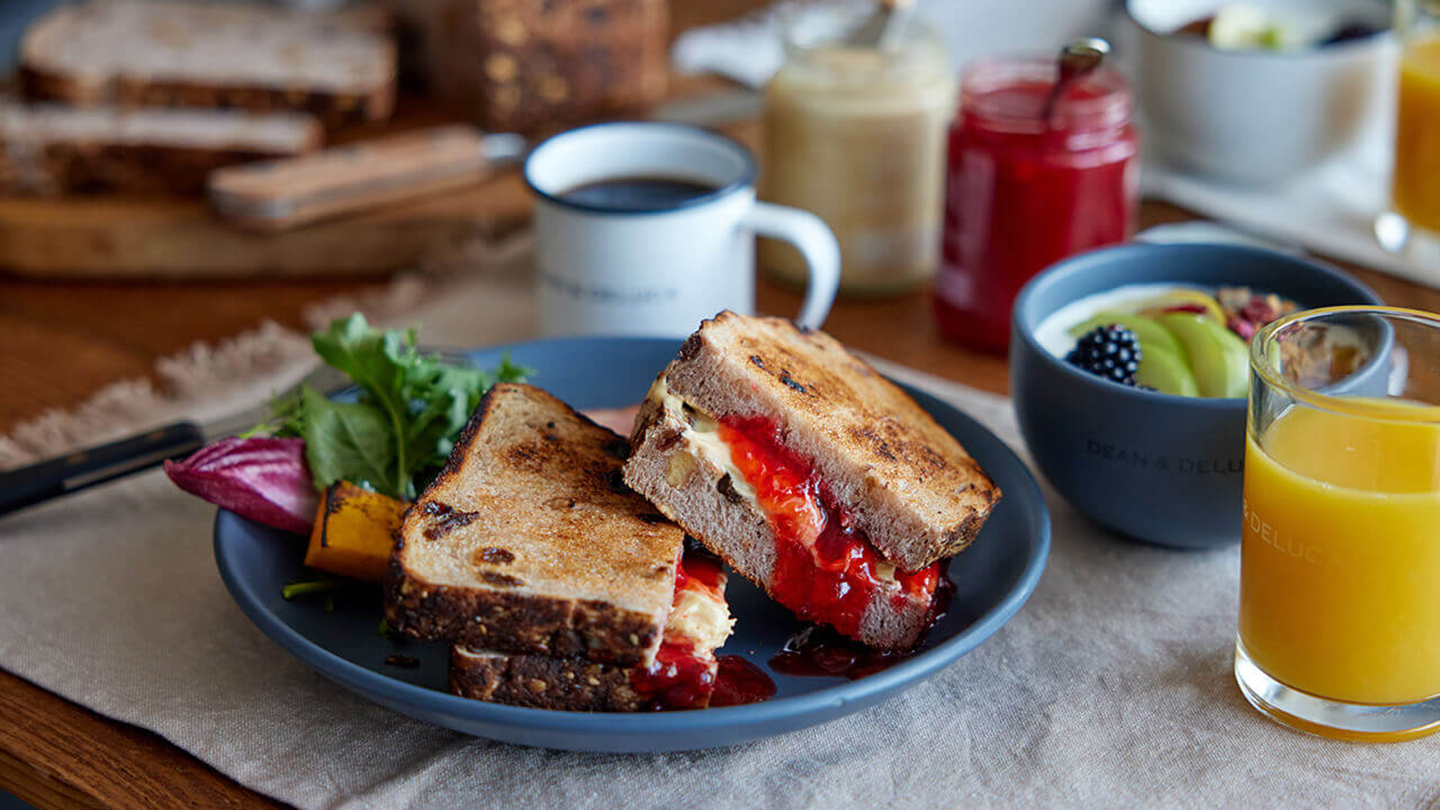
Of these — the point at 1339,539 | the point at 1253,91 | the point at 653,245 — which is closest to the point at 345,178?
the point at 653,245

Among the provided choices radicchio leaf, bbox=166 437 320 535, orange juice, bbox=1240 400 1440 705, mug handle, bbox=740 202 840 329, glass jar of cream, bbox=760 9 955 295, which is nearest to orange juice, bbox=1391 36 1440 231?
glass jar of cream, bbox=760 9 955 295

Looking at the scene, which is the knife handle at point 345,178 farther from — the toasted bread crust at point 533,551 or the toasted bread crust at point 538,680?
the toasted bread crust at point 538,680

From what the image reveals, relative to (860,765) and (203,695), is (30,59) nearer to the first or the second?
(203,695)

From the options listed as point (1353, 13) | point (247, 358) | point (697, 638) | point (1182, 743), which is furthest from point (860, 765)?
point (1353, 13)

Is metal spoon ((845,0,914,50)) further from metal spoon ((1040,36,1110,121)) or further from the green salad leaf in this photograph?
the green salad leaf

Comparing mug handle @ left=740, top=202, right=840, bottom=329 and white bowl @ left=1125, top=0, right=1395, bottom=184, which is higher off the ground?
white bowl @ left=1125, top=0, right=1395, bottom=184
